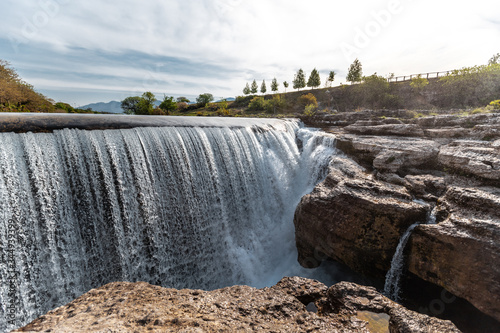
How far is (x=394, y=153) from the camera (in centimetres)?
947

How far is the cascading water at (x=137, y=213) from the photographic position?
5.57 metres

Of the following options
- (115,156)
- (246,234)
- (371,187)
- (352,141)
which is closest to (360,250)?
(371,187)

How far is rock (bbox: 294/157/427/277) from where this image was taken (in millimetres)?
6652

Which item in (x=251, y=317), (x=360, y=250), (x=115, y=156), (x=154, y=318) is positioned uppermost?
(x=115, y=156)

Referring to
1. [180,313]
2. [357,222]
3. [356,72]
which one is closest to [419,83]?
[356,72]

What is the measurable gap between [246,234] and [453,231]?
23.4 feet

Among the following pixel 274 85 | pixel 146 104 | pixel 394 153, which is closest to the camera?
pixel 394 153

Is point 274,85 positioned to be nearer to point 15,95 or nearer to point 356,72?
point 356,72

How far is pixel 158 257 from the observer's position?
7504 mm

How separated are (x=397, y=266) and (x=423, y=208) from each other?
1.91m

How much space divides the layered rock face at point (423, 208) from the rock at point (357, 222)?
3 cm

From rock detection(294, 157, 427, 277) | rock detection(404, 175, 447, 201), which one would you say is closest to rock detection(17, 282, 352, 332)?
rock detection(294, 157, 427, 277)

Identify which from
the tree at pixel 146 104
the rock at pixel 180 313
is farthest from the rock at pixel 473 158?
the tree at pixel 146 104

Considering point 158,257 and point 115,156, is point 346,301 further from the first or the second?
point 115,156
